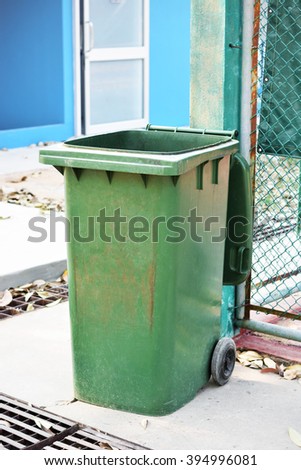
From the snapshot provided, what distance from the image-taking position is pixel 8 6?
425 inches

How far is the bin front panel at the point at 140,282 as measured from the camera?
349cm

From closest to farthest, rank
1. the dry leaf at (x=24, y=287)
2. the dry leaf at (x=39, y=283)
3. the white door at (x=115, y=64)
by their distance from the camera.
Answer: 1. the dry leaf at (x=24, y=287)
2. the dry leaf at (x=39, y=283)
3. the white door at (x=115, y=64)

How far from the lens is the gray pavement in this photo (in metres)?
3.45

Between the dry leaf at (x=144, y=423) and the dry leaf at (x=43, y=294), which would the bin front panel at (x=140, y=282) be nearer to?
the dry leaf at (x=144, y=423)

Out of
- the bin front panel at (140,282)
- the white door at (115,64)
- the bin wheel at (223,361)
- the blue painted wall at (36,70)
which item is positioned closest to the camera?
the bin front panel at (140,282)

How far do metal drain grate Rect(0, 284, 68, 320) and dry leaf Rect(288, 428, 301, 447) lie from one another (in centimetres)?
209

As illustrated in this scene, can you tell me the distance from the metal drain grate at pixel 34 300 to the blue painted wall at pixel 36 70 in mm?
5256

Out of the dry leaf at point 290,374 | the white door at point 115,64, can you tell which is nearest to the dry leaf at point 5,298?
the dry leaf at point 290,374

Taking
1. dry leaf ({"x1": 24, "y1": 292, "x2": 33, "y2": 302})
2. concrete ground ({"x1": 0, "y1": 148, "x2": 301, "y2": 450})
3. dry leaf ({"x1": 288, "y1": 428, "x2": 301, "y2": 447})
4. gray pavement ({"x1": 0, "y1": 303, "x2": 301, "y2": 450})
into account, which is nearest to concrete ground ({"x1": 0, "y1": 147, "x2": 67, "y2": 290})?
dry leaf ({"x1": 24, "y1": 292, "x2": 33, "y2": 302})

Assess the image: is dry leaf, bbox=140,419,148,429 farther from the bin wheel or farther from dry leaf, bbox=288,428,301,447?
dry leaf, bbox=288,428,301,447

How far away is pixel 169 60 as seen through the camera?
39.6ft

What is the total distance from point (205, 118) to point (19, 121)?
24.0 ft

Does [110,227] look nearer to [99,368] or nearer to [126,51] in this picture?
[99,368]

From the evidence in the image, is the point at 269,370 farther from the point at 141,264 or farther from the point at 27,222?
the point at 27,222
